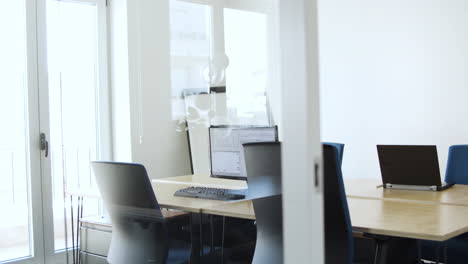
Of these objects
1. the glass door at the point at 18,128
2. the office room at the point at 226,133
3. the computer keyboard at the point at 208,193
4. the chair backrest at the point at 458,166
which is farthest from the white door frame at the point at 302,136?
the glass door at the point at 18,128

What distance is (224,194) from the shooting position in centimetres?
280

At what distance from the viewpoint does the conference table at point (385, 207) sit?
2207 mm

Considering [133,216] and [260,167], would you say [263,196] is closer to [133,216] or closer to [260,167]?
[260,167]

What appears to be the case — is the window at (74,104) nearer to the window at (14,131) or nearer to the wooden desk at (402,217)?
the window at (14,131)

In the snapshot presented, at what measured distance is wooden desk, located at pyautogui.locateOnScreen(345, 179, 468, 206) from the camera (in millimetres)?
2927

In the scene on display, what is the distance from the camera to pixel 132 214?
2912mm

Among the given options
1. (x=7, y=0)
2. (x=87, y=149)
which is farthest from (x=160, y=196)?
(x=7, y=0)

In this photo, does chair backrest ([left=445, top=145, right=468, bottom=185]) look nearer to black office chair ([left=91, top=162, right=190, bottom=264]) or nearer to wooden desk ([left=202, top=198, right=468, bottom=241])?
wooden desk ([left=202, top=198, right=468, bottom=241])

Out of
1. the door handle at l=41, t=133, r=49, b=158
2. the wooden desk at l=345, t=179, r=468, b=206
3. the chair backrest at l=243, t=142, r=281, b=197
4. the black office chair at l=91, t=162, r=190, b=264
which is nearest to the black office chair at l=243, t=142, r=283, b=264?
the chair backrest at l=243, t=142, r=281, b=197

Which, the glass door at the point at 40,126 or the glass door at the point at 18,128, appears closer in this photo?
the glass door at the point at 40,126

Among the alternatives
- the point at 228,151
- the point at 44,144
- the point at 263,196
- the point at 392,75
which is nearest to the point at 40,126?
the point at 44,144

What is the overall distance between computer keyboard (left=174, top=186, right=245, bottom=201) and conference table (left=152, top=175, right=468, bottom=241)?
32mm

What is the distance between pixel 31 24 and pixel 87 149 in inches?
45.1

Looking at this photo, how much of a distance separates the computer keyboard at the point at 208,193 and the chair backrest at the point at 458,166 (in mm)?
1636
